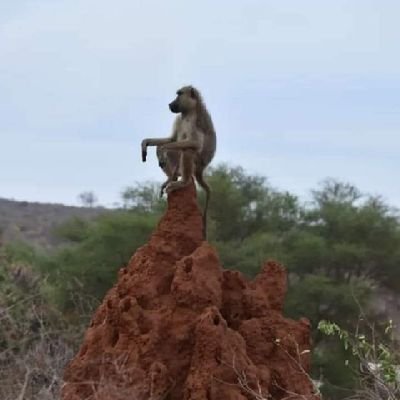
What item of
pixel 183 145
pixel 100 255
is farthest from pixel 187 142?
pixel 100 255

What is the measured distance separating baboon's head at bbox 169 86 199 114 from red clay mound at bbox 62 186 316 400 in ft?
2.43

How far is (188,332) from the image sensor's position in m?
7.64

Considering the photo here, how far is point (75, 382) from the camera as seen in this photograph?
25.2 ft

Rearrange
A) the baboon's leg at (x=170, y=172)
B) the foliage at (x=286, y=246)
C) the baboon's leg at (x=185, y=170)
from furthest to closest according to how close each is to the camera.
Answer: the foliage at (x=286, y=246) < the baboon's leg at (x=170, y=172) < the baboon's leg at (x=185, y=170)

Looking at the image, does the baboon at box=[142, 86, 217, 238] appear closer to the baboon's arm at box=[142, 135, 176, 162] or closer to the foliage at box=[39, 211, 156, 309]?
the baboon's arm at box=[142, 135, 176, 162]

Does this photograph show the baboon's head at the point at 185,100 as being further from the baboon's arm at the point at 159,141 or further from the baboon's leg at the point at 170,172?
the baboon's leg at the point at 170,172

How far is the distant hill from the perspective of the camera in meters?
47.2

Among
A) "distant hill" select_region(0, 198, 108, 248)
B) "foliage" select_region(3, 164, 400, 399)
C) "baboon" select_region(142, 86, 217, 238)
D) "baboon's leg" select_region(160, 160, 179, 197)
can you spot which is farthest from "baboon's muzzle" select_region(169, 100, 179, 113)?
"distant hill" select_region(0, 198, 108, 248)

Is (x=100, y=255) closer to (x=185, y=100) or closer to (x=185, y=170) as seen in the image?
(x=185, y=100)

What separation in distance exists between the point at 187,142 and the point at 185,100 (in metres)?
0.37

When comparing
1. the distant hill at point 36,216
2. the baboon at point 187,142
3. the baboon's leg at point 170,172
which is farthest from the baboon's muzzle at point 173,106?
the distant hill at point 36,216

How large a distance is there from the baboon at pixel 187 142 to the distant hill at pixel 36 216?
117ft

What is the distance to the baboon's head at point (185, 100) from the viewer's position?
8.64 meters

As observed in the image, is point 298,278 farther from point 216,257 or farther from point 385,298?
point 216,257
